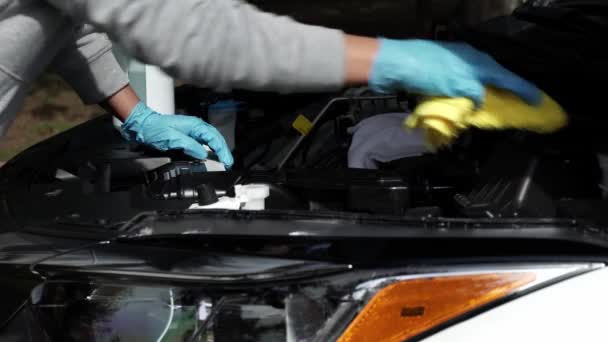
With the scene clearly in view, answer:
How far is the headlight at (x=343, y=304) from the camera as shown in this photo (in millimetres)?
1111

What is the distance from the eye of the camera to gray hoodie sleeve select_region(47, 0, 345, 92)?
118cm

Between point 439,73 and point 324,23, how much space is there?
19.1 feet

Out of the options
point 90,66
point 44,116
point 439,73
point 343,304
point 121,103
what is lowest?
point 44,116

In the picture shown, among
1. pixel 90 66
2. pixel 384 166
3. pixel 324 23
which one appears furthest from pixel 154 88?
pixel 324 23

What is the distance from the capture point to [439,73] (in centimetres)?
119

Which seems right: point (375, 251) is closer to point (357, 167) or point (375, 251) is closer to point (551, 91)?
point (551, 91)

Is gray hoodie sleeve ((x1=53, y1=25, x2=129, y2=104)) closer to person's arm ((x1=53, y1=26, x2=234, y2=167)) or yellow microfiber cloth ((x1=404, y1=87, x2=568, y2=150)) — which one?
person's arm ((x1=53, y1=26, x2=234, y2=167))

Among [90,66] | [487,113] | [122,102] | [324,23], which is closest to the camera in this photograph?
[487,113]

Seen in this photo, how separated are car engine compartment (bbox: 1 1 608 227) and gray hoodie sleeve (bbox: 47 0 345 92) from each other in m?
0.25

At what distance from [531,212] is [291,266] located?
489 mm

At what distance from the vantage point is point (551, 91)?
1452 mm

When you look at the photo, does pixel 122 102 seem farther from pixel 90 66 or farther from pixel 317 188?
pixel 317 188

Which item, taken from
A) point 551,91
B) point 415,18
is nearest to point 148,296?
point 551,91

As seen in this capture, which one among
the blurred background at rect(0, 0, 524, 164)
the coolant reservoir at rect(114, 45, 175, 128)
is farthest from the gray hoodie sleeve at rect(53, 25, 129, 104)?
the blurred background at rect(0, 0, 524, 164)
